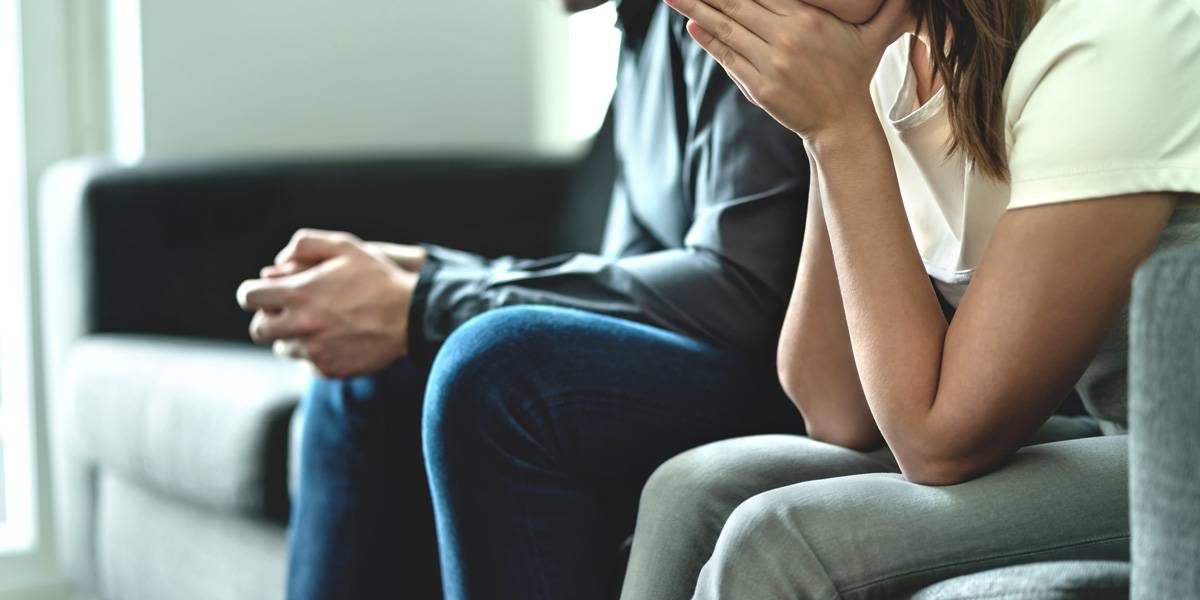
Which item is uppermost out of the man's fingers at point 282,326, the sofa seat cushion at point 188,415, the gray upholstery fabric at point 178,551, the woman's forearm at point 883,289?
the woman's forearm at point 883,289

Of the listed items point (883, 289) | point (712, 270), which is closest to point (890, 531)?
point (883, 289)

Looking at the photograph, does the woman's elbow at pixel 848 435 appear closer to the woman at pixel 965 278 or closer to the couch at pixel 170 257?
the woman at pixel 965 278

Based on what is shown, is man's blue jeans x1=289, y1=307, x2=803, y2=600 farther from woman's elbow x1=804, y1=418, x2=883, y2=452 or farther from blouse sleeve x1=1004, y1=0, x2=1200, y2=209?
blouse sleeve x1=1004, y1=0, x2=1200, y2=209

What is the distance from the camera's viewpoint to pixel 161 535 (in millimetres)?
1651

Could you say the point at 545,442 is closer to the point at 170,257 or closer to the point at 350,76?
the point at 170,257

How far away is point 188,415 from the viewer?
1.54 metres

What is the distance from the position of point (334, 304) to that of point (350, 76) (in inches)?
48.5

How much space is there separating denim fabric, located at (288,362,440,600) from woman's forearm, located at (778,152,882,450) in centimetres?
37

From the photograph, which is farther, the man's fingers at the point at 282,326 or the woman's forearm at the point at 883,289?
the man's fingers at the point at 282,326

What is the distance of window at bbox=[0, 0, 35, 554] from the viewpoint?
2160 mm

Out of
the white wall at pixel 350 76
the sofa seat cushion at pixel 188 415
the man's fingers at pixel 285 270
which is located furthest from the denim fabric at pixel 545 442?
the white wall at pixel 350 76

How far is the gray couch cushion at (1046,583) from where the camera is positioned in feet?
2.14

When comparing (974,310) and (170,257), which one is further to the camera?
(170,257)

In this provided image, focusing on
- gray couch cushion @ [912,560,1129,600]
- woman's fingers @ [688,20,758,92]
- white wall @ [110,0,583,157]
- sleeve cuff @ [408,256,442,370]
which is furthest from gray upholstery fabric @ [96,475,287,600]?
gray couch cushion @ [912,560,1129,600]
